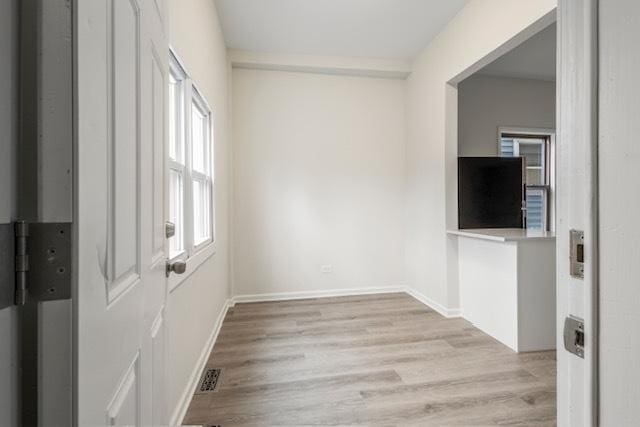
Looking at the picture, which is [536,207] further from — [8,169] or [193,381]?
[8,169]

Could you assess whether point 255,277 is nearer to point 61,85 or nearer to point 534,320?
point 534,320

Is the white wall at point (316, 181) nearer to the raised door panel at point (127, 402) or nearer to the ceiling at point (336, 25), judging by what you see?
the ceiling at point (336, 25)

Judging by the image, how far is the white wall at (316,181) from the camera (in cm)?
375

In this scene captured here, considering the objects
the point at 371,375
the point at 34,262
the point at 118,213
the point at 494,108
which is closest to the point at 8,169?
the point at 34,262

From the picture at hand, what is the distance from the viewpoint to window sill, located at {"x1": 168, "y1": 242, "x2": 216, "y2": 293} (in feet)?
4.93

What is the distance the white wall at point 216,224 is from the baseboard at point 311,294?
1.01 ft

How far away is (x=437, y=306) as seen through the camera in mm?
3342

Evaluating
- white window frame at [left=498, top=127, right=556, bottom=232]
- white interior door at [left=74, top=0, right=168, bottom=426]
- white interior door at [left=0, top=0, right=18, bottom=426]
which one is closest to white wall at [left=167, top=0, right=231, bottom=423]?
white interior door at [left=74, top=0, right=168, bottom=426]

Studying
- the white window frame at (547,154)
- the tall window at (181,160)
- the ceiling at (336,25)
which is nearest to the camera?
the tall window at (181,160)

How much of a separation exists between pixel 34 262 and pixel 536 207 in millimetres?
5518

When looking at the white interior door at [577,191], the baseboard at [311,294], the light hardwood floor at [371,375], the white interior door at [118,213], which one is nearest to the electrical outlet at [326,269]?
the baseboard at [311,294]

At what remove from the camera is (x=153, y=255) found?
0.89 metres

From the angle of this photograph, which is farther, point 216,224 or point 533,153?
point 533,153
